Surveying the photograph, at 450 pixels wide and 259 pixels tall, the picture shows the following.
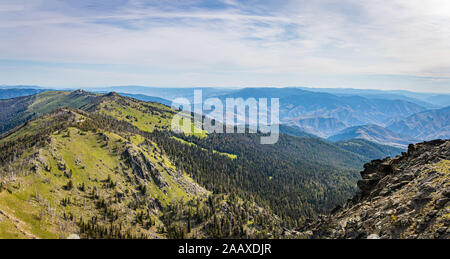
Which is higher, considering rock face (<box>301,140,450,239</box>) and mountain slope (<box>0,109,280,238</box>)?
rock face (<box>301,140,450,239</box>)

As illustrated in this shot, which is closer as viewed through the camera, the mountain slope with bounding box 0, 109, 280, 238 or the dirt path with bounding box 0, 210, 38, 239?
the dirt path with bounding box 0, 210, 38, 239

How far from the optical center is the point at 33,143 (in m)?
175

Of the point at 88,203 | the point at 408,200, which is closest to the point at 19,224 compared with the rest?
the point at 88,203

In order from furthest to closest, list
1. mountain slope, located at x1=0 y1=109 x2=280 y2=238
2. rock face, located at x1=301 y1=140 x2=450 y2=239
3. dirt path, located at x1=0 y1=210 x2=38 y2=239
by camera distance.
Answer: mountain slope, located at x1=0 y1=109 x2=280 y2=238, dirt path, located at x1=0 y1=210 x2=38 y2=239, rock face, located at x1=301 y1=140 x2=450 y2=239

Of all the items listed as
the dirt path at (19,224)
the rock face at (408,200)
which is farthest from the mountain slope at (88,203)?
the rock face at (408,200)

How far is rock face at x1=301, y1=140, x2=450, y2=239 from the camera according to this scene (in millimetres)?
41812

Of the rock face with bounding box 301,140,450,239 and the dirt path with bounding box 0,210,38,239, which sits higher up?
the rock face with bounding box 301,140,450,239

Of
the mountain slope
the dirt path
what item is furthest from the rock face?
the mountain slope

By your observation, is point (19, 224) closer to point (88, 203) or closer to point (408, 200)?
point (88, 203)

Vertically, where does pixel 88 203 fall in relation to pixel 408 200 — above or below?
below

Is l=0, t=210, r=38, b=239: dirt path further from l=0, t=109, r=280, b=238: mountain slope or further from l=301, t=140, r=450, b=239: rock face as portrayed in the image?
l=301, t=140, r=450, b=239: rock face

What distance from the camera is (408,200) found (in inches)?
2003

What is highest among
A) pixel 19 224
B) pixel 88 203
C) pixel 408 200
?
pixel 408 200

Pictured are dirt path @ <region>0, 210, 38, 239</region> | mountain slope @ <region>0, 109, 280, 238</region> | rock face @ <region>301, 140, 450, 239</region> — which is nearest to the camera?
rock face @ <region>301, 140, 450, 239</region>
